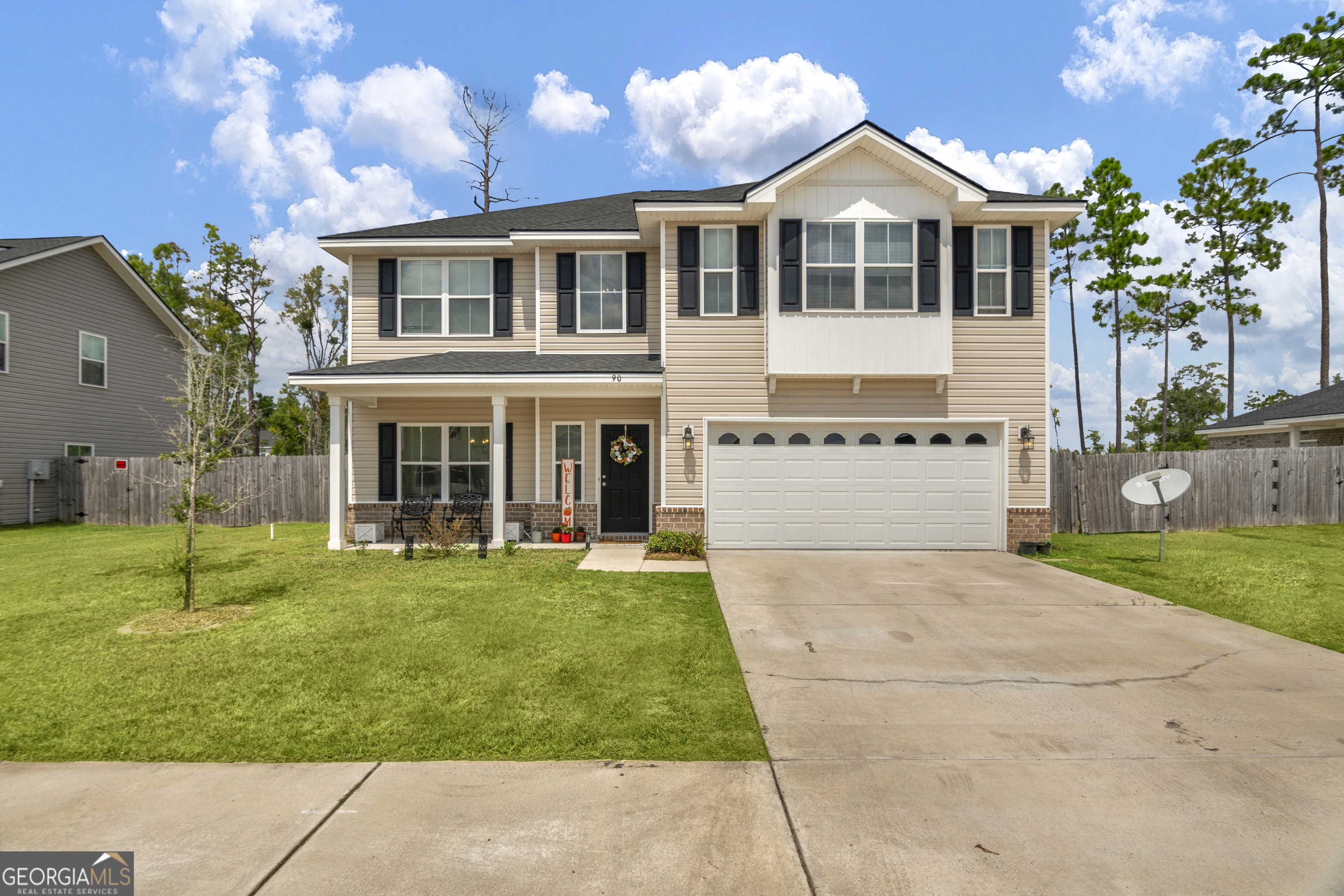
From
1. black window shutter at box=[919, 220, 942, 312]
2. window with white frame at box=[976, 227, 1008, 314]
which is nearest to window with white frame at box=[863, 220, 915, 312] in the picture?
black window shutter at box=[919, 220, 942, 312]

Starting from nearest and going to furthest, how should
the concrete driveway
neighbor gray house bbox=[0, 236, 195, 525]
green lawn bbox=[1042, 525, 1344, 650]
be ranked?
the concrete driveway < green lawn bbox=[1042, 525, 1344, 650] < neighbor gray house bbox=[0, 236, 195, 525]

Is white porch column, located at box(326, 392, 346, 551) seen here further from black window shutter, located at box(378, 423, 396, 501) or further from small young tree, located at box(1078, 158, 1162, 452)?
small young tree, located at box(1078, 158, 1162, 452)

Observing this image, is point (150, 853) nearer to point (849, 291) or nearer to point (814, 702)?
point (814, 702)

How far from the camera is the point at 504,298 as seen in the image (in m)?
13.2

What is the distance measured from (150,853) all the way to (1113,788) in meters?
4.90

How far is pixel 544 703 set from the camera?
4.68 meters

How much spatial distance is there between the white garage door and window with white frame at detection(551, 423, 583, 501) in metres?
2.67

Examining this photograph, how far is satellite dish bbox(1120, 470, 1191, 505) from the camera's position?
10.5 meters

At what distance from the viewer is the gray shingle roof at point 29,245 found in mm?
15258

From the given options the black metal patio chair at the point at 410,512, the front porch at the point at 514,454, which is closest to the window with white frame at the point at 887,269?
the front porch at the point at 514,454

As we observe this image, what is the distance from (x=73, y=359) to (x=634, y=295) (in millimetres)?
15430

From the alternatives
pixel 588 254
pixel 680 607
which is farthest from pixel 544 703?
pixel 588 254

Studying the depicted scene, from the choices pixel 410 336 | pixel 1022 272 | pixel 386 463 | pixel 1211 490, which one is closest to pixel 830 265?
pixel 1022 272

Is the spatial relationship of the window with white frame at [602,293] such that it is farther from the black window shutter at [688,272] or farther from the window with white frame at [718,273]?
the window with white frame at [718,273]
